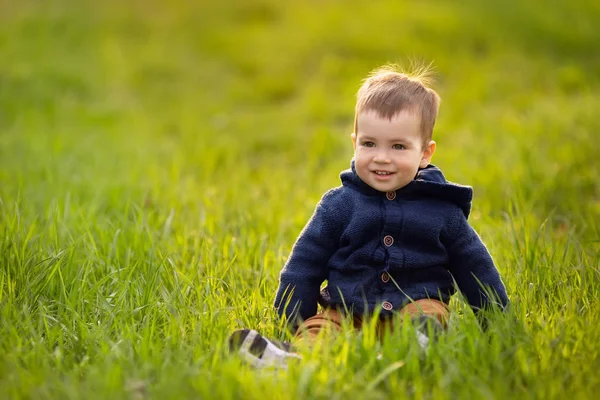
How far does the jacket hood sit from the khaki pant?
0.41 meters

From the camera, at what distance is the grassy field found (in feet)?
7.97

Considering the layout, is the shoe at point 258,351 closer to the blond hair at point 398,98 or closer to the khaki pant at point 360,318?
the khaki pant at point 360,318

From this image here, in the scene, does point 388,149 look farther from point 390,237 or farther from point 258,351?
point 258,351

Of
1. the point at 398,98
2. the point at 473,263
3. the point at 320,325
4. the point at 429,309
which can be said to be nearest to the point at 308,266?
the point at 320,325

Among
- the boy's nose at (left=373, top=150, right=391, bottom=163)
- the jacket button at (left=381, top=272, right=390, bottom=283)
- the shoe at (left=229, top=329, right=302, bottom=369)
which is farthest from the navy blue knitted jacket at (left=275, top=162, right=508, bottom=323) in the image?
the shoe at (left=229, top=329, right=302, bottom=369)

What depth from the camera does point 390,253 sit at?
2900 mm

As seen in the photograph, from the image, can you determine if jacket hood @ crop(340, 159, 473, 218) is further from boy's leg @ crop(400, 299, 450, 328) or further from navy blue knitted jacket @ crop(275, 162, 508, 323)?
boy's leg @ crop(400, 299, 450, 328)

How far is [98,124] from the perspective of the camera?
297 inches

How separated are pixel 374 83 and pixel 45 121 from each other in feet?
17.0

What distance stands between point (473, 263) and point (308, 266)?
65 centimetres

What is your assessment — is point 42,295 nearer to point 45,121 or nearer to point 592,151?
point 592,151

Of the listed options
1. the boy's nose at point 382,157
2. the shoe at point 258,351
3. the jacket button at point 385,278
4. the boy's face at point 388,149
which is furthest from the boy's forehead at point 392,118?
the shoe at point 258,351

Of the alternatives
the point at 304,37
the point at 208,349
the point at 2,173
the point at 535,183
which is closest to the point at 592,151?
the point at 535,183

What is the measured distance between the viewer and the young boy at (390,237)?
2.90 metres
